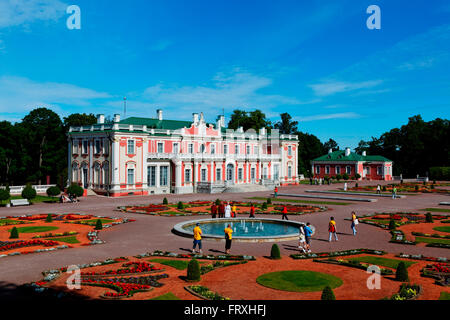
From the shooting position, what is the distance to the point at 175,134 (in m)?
62.8

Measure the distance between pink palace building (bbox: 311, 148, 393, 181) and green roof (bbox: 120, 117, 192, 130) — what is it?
166 feet

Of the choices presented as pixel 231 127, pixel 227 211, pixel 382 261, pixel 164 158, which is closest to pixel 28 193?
pixel 164 158

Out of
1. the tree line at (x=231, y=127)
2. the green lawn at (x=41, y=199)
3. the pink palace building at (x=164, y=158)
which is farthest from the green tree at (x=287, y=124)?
the green lawn at (x=41, y=199)

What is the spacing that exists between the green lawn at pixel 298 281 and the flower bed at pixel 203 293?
2.35 m

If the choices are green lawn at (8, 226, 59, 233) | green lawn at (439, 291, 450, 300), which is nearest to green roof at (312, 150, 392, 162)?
green lawn at (8, 226, 59, 233)

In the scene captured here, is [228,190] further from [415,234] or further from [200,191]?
[415,234]

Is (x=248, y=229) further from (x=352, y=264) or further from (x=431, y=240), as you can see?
(x=431, y=240)

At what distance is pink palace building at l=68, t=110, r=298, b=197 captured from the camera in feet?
180

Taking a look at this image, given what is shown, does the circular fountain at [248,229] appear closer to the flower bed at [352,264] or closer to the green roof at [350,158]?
the flower bed at [352,264]

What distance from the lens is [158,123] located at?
65125 millimetres

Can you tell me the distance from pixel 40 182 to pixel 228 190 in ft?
110

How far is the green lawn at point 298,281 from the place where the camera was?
1499 centimetres

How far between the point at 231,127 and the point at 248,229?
2788 inches
